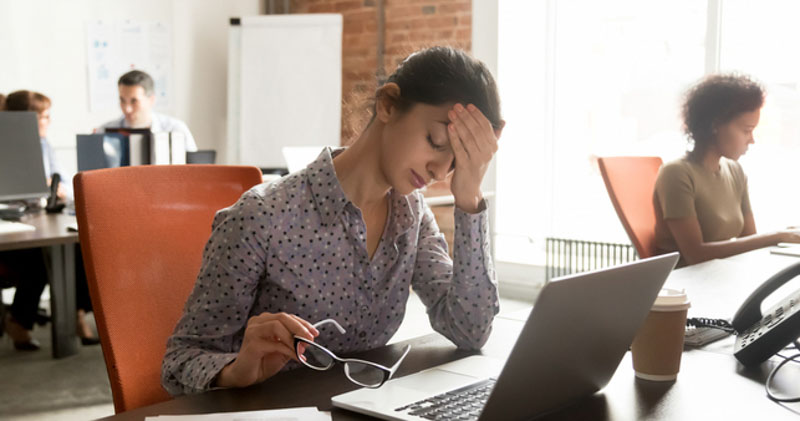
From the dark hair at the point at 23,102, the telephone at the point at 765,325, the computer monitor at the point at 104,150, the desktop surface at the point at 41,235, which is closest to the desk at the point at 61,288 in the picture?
the desktop surface at the point at 41,235

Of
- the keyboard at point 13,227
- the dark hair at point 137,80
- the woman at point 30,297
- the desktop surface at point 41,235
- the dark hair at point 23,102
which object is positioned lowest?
the woman at point 30,297

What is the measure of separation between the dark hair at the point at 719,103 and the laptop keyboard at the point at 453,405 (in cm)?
207

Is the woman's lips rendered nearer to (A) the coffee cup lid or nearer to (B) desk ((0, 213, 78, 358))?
(A) the coffee cup lid

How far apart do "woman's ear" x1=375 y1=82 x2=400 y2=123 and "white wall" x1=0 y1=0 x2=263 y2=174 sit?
4.01 m

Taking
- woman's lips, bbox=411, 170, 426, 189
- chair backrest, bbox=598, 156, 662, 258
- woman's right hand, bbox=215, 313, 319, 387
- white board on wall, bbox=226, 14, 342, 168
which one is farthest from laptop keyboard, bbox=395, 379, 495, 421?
white board on wall, bbox=226, 14, 342, 168

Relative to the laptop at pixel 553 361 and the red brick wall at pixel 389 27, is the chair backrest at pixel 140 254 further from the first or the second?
the red brick wall at pixel 389 27

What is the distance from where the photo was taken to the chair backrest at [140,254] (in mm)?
1344

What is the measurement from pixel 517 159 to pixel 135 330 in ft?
12.5

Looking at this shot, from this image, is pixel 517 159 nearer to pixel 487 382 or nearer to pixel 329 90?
pixel 329 90

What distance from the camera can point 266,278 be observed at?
49.6 inches

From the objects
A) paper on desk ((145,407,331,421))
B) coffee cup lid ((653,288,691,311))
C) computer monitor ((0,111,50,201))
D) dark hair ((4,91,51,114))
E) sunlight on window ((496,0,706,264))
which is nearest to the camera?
paper on desk ((145,407,331,421))

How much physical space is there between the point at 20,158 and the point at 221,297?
2590 mm

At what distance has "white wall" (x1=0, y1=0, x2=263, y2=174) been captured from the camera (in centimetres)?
471

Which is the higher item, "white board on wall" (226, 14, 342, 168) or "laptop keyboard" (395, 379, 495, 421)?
"white board on wall" (226, 14, 342, 168)
